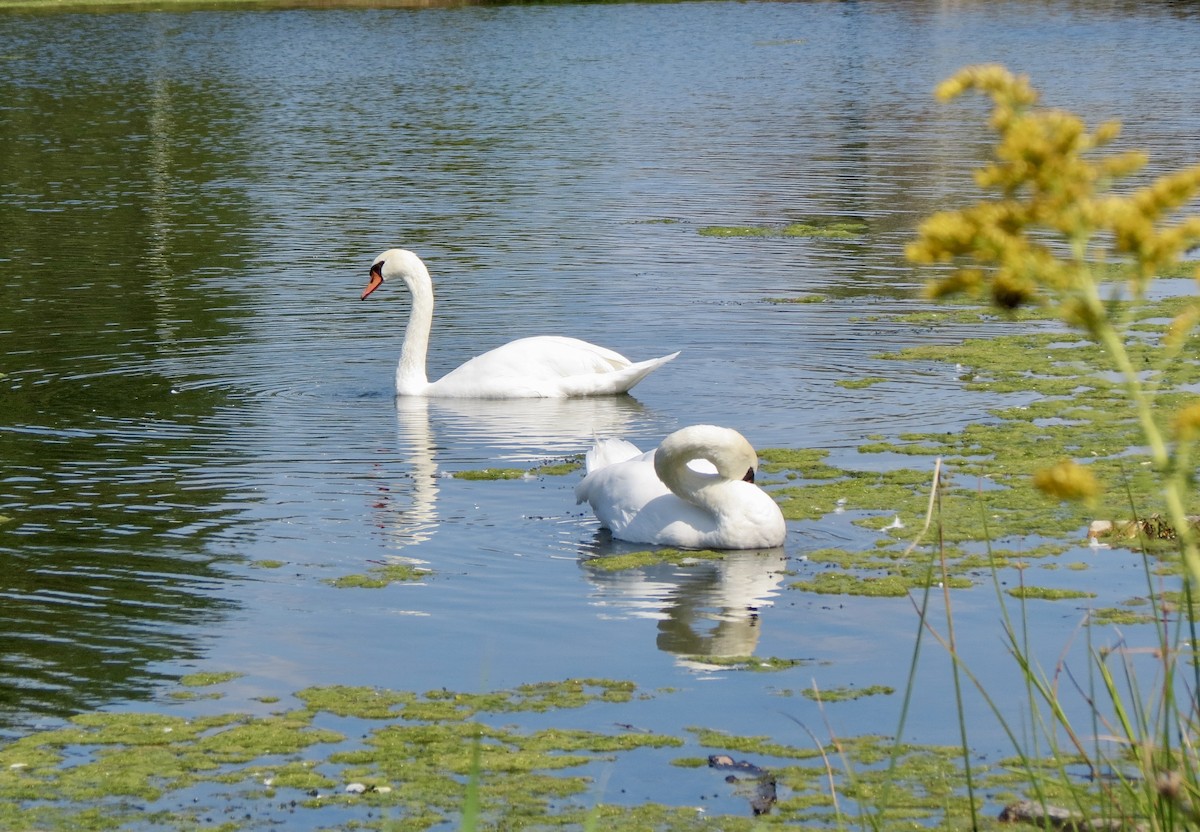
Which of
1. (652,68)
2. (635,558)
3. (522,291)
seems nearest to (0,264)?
(522,291)

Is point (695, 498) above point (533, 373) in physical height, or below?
above

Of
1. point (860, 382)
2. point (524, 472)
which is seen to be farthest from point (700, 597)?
point (860, 382)

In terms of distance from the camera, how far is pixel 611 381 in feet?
39.8

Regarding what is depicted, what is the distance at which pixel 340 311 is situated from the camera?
1577 cm

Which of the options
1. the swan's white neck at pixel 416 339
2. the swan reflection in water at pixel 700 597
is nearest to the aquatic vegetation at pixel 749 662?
the swan reflection in water at pixel 700 597

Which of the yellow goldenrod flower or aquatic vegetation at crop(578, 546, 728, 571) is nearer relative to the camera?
the yellow goldenrod flower

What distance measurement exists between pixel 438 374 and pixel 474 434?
2.05 m

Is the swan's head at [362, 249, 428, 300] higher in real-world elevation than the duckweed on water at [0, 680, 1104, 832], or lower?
higher

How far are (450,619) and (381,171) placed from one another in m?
20.2

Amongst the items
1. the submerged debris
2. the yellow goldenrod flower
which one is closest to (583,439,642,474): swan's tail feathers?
the submerged debris

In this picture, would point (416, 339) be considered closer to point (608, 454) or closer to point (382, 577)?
point (608, 454)

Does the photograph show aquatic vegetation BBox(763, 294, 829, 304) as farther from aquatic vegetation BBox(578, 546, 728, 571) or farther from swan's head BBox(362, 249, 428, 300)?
aquatic vegetation BBox(578, 546, 728, 571)

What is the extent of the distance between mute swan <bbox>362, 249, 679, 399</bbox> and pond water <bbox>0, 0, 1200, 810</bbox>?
7.4 inches

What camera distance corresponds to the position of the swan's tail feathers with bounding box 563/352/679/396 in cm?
1191
